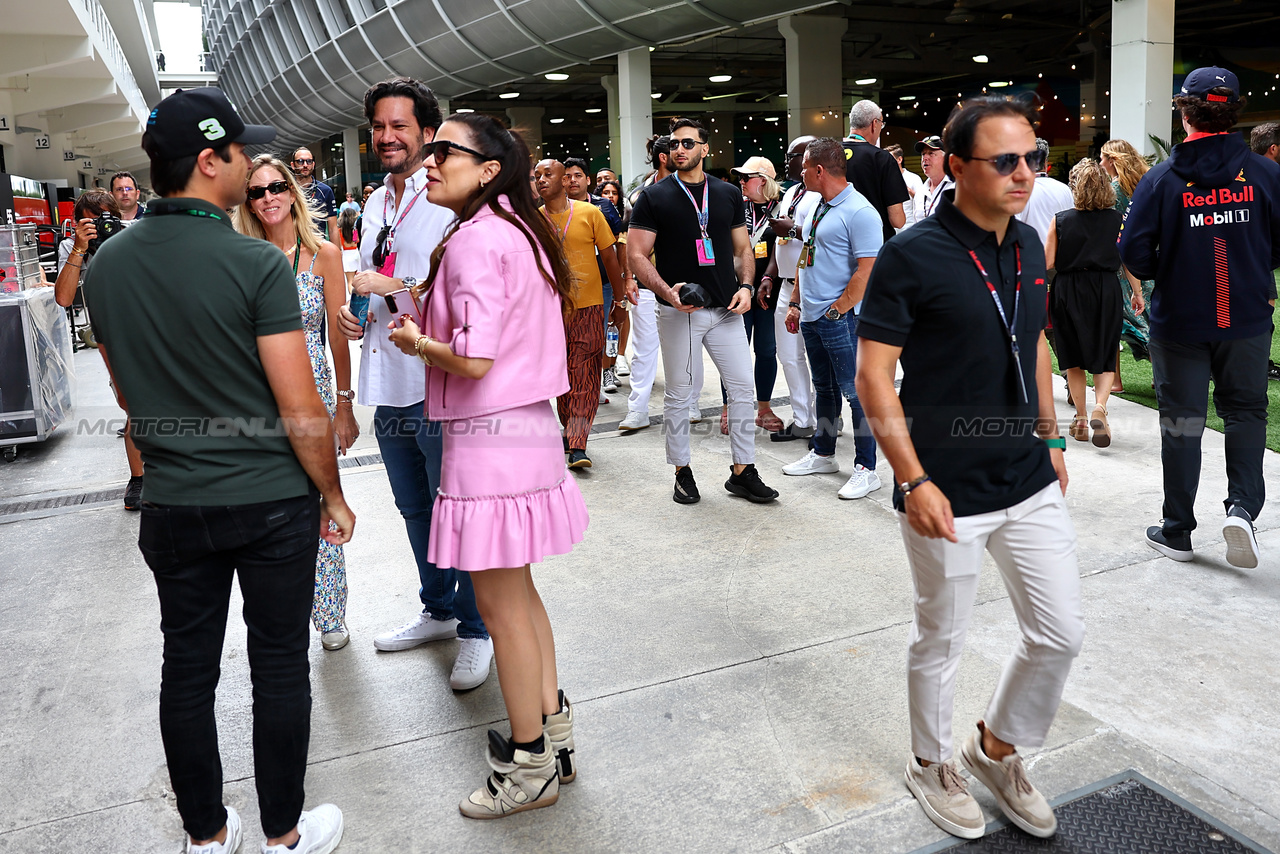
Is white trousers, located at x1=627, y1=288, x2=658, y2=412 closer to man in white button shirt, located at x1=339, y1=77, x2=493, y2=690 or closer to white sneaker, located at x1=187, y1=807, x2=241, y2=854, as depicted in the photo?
man in white button shirt, located at x1=339, y1=77, x2=493, y2=690

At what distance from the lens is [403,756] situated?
312 cm

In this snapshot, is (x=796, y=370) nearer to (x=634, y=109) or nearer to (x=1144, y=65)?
(x=1144, y=65)

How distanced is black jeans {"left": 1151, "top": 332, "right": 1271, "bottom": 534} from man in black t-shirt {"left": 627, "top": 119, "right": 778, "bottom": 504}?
2.05m

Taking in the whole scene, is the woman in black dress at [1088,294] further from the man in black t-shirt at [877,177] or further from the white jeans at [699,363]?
the white jeans at [699,363]

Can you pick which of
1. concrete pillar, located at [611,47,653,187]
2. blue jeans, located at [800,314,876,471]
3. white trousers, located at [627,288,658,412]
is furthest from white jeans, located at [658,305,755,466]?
concrete pillar, located at [611,47,653,187]

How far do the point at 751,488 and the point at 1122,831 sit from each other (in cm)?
325

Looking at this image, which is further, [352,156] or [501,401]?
[352,156]

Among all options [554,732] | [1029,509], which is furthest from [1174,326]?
[554,732]

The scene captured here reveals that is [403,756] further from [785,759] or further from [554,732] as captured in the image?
[785,759]

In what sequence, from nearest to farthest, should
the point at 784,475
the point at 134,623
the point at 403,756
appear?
the point at 403,756 → the point at 134,623 → the point at 784,475

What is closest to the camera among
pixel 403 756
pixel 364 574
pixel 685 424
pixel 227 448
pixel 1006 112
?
pixel 227 448

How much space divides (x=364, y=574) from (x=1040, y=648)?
3.26 meters

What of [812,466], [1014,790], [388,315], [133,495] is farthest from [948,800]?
[133,495]

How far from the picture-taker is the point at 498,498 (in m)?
2.65
